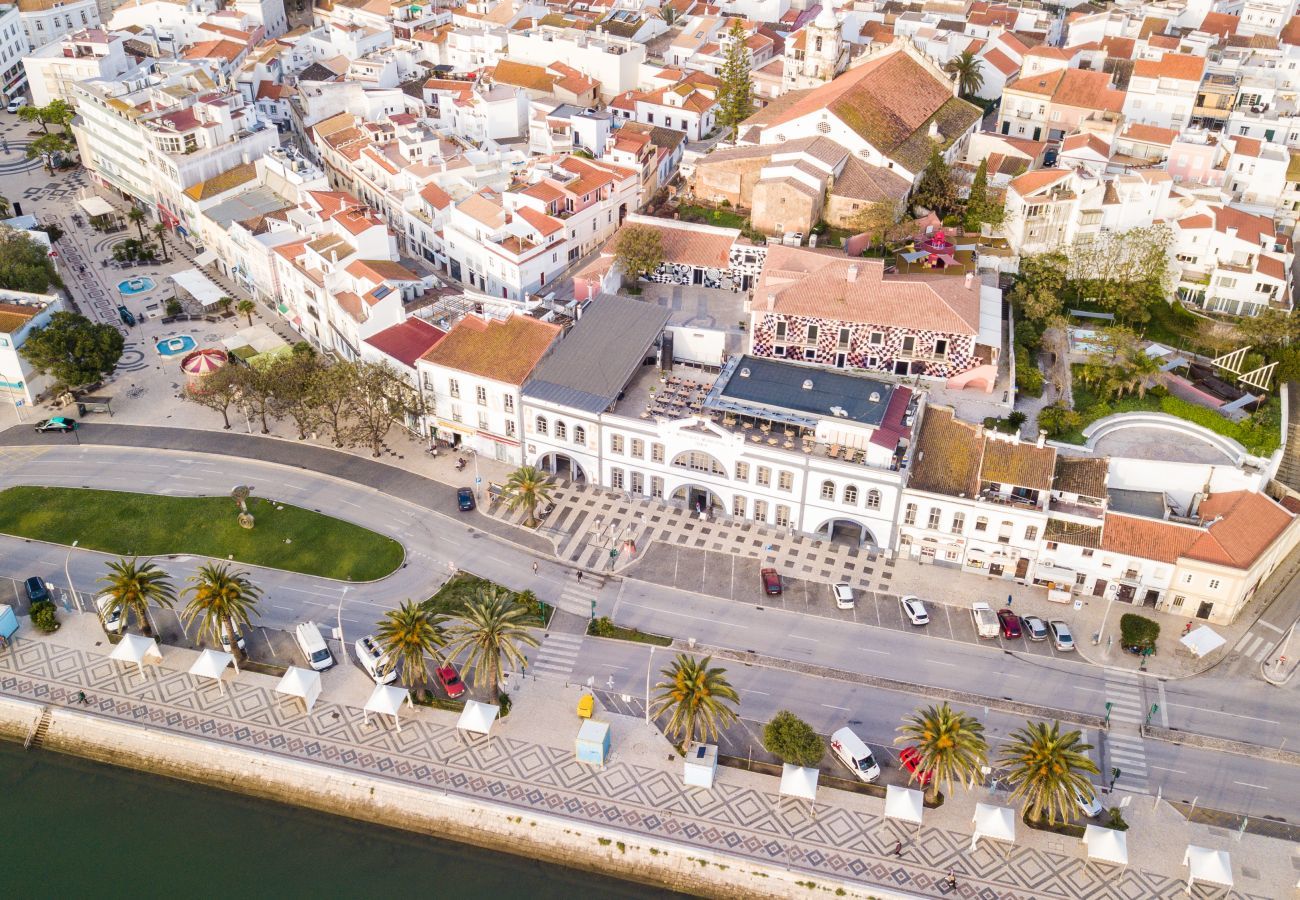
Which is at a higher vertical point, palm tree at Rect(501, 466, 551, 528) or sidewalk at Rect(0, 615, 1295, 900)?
palm tree at Rect(501, 466, 551, 528)

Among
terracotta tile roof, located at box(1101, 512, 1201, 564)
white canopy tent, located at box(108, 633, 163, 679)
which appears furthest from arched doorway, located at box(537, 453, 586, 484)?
terracotta tile roof, located at box(1101, 512, 1201, 564)

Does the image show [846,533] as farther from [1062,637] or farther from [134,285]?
[134,285]

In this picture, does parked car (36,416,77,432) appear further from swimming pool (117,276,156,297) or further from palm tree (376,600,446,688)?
palm tree (376,600,446,688)

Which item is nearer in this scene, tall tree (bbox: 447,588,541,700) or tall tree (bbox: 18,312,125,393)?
tall tree (bbox: 447,588,541,700)

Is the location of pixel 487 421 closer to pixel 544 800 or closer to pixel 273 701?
pixel 273 701

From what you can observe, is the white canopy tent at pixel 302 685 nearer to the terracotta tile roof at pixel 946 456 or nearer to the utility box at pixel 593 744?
the utility box at pixel 593 744

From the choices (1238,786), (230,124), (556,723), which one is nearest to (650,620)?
(556,723)

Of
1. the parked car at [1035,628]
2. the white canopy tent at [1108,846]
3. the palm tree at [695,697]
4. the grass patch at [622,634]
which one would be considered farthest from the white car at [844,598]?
the white canopy tent at [1108,846]

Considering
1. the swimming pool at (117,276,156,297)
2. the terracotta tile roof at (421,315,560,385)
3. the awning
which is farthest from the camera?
the awning
